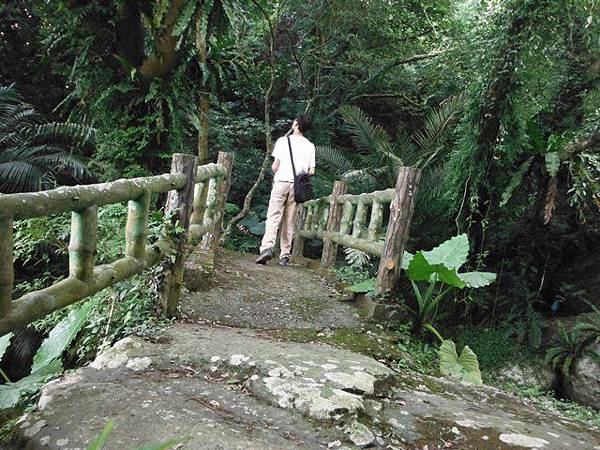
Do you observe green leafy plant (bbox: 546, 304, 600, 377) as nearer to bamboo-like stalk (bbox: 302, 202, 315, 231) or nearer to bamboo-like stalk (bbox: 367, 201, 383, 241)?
bamboo-like stalk (bbox: 367, 201, 383, 241)

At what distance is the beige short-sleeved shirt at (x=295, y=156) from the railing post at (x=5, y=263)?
4.15 meters

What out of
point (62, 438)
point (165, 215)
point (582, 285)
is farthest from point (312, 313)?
point (582, 285)

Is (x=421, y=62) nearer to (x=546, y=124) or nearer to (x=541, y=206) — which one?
(x=546, y=124)

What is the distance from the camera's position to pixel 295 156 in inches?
227

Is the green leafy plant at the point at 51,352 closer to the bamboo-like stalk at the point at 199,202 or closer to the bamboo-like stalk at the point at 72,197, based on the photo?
the bamboo-like stalk at the point at 72,197

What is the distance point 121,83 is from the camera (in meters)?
6.06

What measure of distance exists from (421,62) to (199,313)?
9011mm

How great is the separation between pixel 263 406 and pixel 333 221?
174 inches

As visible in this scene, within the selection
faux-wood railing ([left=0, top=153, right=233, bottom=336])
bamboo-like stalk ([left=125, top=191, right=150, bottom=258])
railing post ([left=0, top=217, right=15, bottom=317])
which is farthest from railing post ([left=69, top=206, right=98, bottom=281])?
bamboo-like stalk ([left=125, top=191, right=150, bottom=258])

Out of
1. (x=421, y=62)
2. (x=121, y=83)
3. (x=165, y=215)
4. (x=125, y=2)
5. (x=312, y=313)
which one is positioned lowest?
(x=312, y=313)

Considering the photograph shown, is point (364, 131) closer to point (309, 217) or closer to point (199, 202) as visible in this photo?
point (309, 217)

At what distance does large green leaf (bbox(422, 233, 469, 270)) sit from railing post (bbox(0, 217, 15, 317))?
3.53 metres

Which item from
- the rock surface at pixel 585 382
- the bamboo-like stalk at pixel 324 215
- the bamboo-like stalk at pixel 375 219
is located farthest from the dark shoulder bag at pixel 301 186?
the rock surface at pixel 585 382

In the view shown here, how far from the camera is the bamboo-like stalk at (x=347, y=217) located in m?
6.08
